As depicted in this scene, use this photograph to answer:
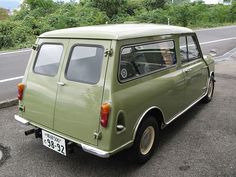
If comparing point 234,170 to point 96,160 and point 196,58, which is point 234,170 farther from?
point 196,58

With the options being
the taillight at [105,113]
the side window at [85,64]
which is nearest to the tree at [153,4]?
the side window at [85,64]

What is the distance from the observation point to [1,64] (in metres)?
10.2

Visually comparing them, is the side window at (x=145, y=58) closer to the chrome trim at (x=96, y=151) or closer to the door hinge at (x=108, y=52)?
the door hinge at (x=108, y=52)

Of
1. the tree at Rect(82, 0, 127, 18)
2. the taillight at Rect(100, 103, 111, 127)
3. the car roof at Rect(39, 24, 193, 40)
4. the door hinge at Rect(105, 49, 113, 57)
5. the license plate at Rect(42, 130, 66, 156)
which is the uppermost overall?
the tree at Rect(82, 0, 127, 18)

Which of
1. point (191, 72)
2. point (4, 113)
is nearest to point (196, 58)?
point (191, 72)

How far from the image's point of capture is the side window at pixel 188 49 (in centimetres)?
444

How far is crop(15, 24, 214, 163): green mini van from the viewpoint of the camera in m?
2.98

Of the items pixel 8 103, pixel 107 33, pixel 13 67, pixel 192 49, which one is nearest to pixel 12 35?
pixel 13 67

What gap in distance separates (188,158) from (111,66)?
1724mm

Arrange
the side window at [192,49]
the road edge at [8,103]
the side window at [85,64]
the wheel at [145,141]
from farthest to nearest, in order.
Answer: the road edge at [8,103], the side window at [192,49], the wheel at [145,141], the side window at [85,64]

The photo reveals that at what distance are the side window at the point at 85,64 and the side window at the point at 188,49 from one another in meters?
1.77

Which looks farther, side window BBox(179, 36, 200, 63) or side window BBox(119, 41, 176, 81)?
side window BBox(179, 36, 200, 63)

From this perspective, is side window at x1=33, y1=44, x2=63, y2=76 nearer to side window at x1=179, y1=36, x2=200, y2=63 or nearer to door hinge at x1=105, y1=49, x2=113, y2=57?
door hinge at x1=105, y1=49, x2=113, y2=57

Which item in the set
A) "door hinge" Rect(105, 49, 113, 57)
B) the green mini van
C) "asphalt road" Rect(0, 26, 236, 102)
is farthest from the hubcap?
"asphalt road" Rect(0, 26, 236, 102)
